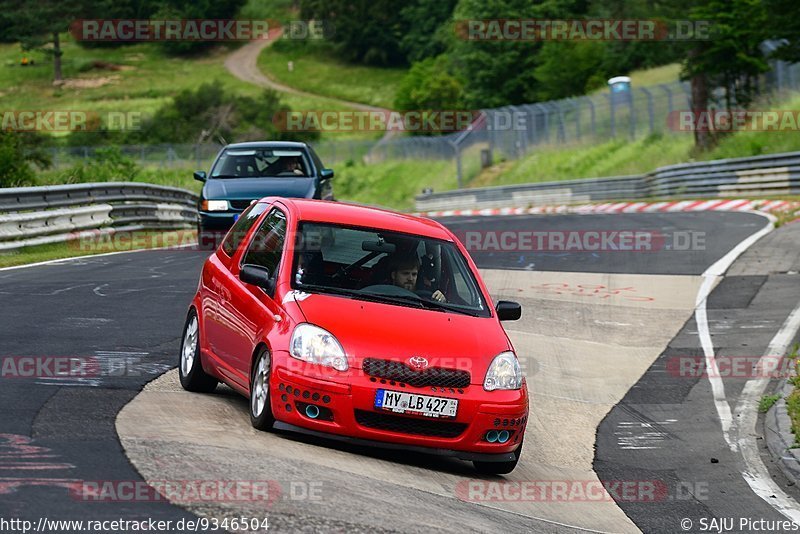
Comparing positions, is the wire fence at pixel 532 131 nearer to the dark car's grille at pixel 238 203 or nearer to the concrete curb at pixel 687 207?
the concrete curb at pixel 687 207

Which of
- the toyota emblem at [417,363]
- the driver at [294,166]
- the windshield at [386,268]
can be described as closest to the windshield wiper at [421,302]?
the windshield at [386,268]

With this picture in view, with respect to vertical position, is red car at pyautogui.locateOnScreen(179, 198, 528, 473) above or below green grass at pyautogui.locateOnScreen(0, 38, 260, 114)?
above

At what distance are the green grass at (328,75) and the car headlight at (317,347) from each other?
Result: 112 meters

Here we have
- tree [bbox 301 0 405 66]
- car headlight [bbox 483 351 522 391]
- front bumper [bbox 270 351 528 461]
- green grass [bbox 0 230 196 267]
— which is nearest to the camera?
front bumper [bbox 270 351 528 461]

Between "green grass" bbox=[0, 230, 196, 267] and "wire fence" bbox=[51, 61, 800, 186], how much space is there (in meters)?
20.8

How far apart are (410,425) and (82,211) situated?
15.8m

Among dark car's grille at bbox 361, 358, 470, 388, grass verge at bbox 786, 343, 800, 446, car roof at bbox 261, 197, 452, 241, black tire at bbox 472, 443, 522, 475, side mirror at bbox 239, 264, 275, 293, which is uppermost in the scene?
car roof at bbox 261, 197, 452, 241

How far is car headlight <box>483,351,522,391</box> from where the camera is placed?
8320 millimetres

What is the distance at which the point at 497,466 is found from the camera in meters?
8.50

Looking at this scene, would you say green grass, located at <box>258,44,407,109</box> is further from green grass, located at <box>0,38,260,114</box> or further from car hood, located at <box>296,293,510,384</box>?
car hood, located at <box>296,293,510,384</box>

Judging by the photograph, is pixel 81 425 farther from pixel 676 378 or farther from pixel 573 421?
pixel 676 378

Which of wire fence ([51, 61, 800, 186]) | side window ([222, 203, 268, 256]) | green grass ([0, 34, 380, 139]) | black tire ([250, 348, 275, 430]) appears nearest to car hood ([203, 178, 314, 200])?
side window ([222, 203, 268, 256])

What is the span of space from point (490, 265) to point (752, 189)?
15.7 meters

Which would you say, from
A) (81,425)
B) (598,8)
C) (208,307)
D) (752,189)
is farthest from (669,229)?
(598,8)
